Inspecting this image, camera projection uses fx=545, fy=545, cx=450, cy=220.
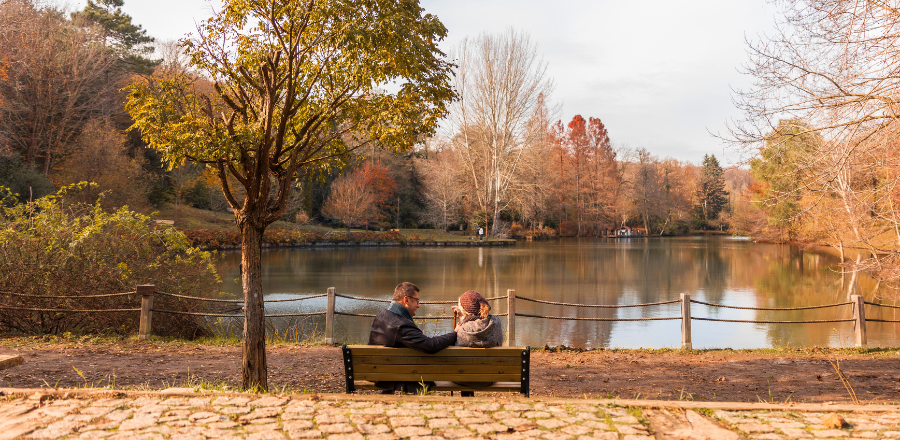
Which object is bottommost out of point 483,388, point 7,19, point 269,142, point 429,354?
point 483,388

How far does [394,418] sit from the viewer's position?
3.77m

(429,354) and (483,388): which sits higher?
(429,354)

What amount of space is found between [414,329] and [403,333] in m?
0.10

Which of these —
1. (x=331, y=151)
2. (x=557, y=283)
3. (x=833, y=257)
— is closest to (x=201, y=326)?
(x=331, y=151)

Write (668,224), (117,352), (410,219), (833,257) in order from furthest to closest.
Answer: (668,224) → (410,219) → (833,257) → (117,352)

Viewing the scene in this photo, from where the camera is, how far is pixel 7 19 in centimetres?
2092

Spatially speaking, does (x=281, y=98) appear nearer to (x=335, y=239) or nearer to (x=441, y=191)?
(x=335, y=239)

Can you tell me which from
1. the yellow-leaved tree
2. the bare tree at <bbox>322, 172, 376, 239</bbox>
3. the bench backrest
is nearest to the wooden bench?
the bench backrest

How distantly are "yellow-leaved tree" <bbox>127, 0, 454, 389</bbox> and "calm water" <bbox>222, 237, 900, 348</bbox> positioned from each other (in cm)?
514

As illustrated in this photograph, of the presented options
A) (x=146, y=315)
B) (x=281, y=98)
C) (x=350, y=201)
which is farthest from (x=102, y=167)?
(x=281, y=98)

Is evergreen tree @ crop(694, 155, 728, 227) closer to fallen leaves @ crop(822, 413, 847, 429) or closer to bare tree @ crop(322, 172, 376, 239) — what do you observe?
bare tree @ crop(322, 172, 376, 239)

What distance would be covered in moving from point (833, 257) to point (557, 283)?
73.1 ft

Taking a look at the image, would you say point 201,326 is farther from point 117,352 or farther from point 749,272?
point 749,272

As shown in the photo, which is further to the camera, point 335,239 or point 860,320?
point 335,239
